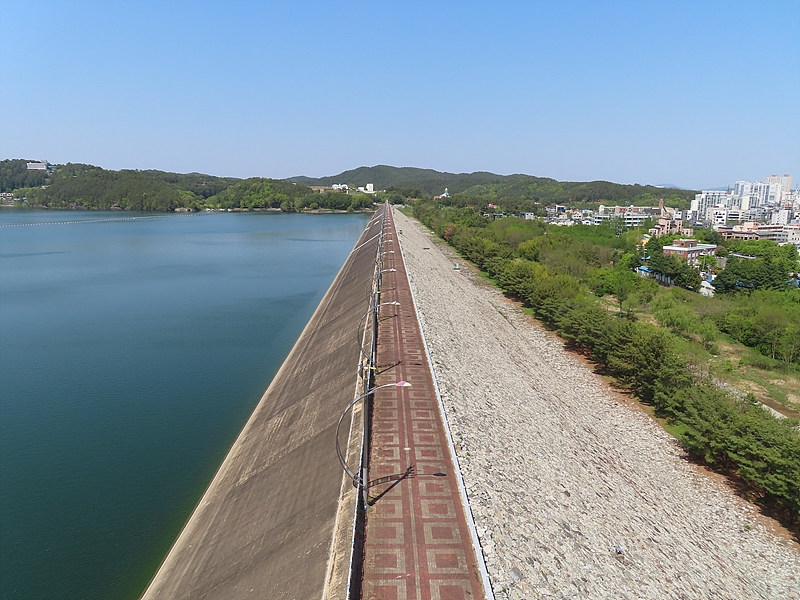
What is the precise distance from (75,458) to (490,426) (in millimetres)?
13275

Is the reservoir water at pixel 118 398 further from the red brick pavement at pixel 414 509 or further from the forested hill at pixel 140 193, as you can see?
the forested hill at pixel 140 193

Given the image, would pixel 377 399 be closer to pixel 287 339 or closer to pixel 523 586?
pixel 523 586

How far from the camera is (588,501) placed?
12.2 m

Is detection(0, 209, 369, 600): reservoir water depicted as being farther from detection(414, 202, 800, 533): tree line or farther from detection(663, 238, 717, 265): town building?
detection(663, 238, 717, 265): town building

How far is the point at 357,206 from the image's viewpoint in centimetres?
14738

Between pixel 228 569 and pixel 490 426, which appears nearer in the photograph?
pixel 228 569

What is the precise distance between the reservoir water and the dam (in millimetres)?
1394

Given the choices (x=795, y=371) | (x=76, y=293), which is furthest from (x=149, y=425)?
(x=795, y=371)

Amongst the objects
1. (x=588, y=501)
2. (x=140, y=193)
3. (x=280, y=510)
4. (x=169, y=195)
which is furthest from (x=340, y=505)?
(x=140, y=193)

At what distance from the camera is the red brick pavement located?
8.18 metres

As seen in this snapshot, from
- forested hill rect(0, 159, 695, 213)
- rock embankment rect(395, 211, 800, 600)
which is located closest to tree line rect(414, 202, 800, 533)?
rock embankment rect(395, 211, 800, 600)

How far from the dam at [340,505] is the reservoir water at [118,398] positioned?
4.57 feet

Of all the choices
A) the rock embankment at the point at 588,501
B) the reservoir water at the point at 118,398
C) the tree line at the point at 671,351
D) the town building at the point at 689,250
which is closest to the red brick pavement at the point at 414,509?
the rock embankment at the point at 588,501

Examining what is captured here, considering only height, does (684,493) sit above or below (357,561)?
below
